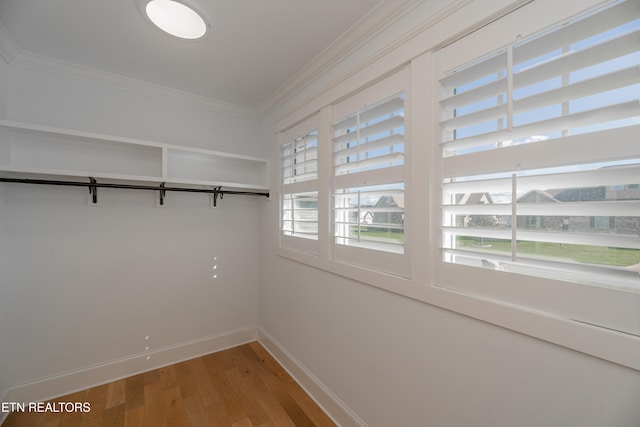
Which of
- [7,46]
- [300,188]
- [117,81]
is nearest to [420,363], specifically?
[300,188]

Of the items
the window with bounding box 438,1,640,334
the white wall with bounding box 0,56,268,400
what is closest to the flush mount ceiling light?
the white wall with bounding box 0,56,268,400

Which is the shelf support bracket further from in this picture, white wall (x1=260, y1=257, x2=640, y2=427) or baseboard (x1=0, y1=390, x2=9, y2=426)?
white wall (x1=260, y1=257, x2=640, y2=427)

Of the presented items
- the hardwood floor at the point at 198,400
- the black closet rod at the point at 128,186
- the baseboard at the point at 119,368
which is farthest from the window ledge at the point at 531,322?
the baseboard at the point at 119,368

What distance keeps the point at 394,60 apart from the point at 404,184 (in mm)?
632

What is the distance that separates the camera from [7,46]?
163 centimetres

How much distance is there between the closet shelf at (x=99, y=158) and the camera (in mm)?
1712

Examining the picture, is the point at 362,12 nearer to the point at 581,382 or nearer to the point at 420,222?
the point at 420,222

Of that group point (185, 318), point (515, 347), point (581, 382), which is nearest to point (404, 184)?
point (515, 347)

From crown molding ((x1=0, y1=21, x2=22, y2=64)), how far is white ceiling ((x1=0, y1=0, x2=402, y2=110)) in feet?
0.09

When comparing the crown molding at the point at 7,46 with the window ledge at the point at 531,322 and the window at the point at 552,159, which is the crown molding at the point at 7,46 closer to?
the window at the point at 552,159

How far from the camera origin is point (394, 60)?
131 centimetres

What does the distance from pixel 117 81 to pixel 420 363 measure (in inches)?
112

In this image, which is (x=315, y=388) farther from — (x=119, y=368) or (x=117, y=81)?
(x=117, y=81)

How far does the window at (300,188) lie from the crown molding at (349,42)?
1.00ft
